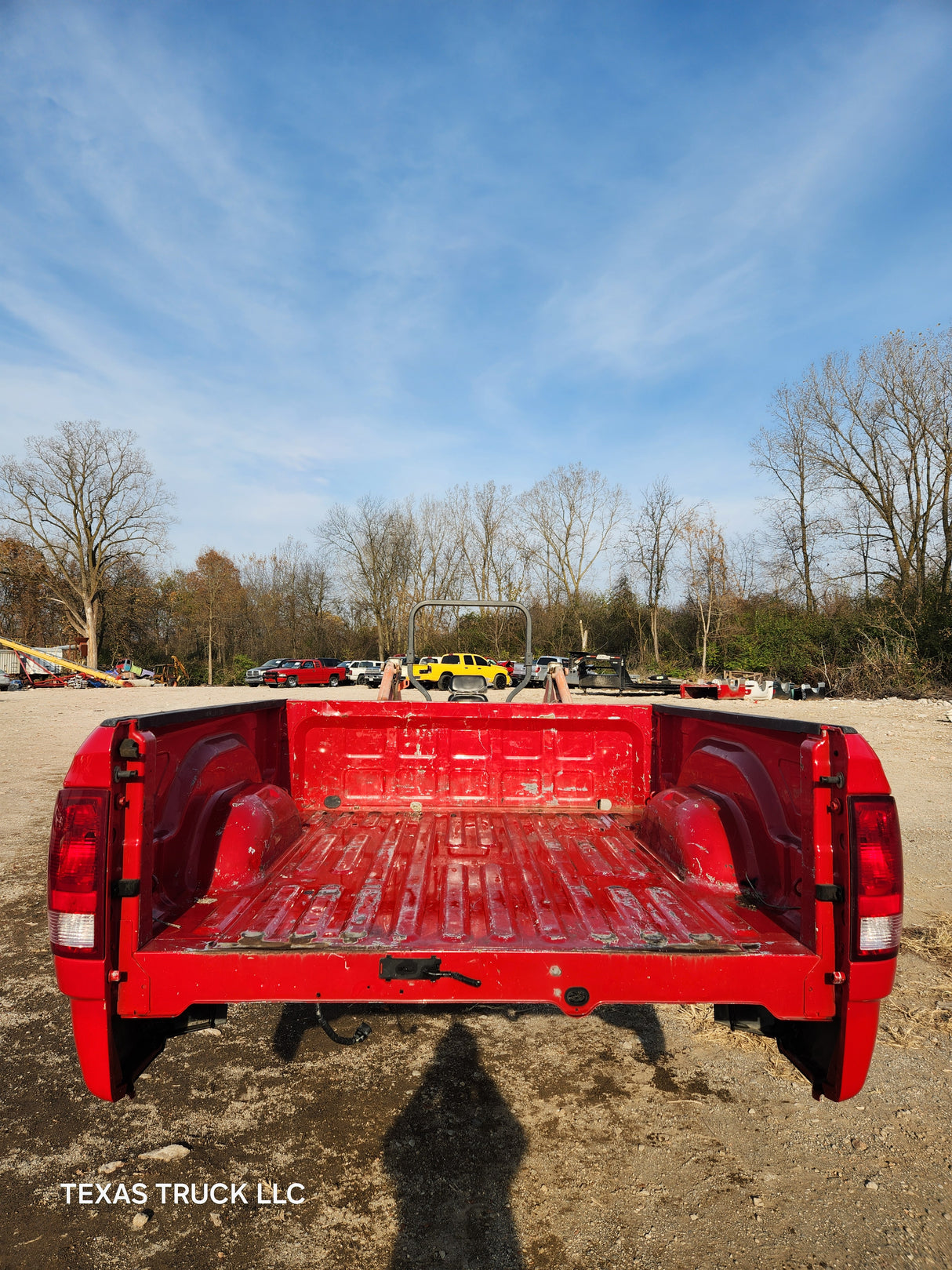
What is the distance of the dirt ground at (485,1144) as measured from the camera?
6.83ft

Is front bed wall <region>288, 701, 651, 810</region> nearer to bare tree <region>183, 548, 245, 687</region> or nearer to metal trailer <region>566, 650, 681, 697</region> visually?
metal trailer <region>566, 650, 681, 697</region>

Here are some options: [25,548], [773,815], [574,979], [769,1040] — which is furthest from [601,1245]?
[25,548]

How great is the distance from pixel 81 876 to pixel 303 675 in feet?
116

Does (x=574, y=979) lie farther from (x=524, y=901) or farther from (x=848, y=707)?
(x=848, y=707)

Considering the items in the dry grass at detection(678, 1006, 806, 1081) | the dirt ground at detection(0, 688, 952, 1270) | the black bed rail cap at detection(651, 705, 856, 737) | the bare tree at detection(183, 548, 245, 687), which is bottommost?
the dry grass at detection(678, 1006, 806, 1081)

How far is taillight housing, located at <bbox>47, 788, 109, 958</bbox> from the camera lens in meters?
1.99

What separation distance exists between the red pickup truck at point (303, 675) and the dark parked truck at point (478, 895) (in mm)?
33403

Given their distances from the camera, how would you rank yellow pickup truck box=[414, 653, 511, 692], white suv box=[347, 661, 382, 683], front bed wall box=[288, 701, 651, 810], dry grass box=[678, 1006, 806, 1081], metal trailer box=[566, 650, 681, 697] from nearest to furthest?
1. dry grass box=[678, 1006, 806, 1081]
2. front bed wall box=[288, 701, 651, 810]
3. metal trailer box=[566, 650, 681, 697]
4. yellow pickup truck box=[414, 653, 511, 692]
5. white suv box=[347, 661, 382, 683]

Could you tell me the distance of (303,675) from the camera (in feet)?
120

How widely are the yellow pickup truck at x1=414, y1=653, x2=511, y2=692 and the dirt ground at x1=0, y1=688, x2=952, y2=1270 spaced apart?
81.2 feet

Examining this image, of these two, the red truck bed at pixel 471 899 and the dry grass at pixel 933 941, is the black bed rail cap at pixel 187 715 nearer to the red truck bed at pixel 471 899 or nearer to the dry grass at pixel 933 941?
the red truck bed at pixel 471 899

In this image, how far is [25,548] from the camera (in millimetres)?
44375

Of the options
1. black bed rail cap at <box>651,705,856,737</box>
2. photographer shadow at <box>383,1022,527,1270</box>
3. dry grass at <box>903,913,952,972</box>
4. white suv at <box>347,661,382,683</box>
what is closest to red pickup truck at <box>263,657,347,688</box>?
white suv at <box>347,661,382,683</box>

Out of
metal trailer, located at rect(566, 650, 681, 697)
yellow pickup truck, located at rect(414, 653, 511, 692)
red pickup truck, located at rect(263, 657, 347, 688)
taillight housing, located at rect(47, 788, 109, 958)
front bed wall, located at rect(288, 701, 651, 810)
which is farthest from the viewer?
red pickup truck, located at rect(263, 657, 347, 688)
